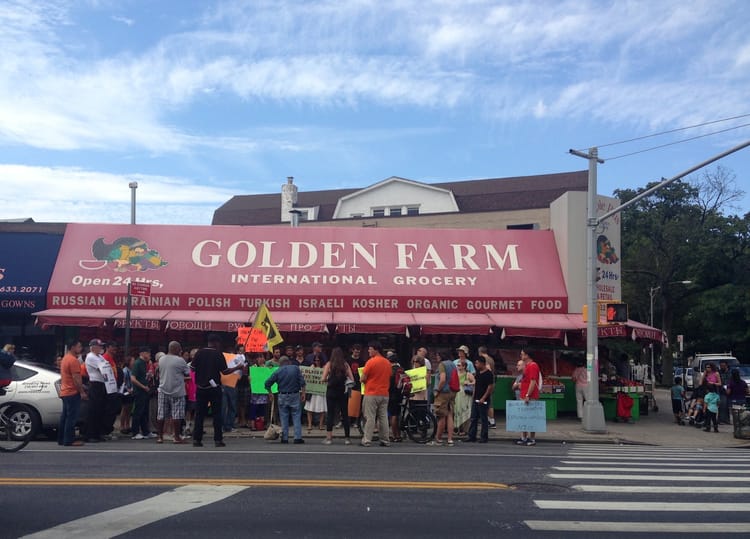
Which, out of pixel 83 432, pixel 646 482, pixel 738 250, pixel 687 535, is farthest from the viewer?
pixel 738 250

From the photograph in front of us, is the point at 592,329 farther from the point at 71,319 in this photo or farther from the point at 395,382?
the point at 71,319

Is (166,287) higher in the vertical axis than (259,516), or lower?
higher

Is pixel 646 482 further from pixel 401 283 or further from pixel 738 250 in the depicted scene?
pixel 738 250

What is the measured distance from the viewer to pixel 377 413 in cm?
1474

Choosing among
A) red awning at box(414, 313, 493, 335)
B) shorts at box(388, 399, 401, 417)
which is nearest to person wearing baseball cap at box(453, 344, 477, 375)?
shorts at box(388, 399, 401, 417)

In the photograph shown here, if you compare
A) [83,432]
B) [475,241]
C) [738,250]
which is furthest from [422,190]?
[83,432]

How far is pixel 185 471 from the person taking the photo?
10.4 meters

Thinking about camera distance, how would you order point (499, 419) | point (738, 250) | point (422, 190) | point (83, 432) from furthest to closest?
point (422, 190) < point (738, 250) < point (499, 419) < point (83, 432)

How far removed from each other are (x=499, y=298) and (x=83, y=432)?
1193cm

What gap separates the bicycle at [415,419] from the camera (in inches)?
628

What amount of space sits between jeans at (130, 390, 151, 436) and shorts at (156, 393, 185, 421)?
1.24 meters

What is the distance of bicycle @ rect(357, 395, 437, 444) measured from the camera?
16.0 metres

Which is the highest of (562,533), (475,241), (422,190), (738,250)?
(422,190)

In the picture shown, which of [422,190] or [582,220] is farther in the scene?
[422,190]
